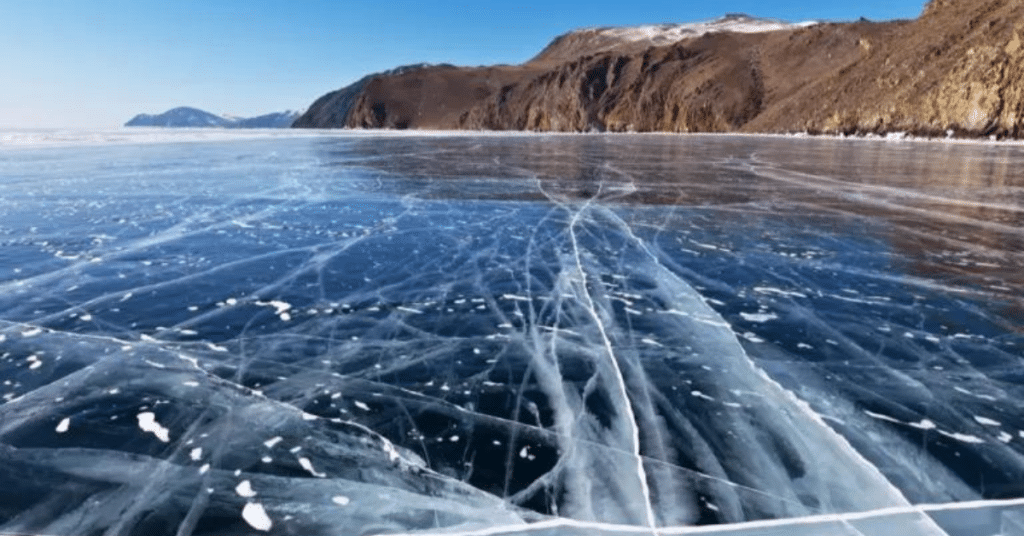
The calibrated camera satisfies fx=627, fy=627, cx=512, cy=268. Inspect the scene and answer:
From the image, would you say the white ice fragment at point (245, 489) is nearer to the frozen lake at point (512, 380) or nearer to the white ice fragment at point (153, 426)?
the frozen lake at point (512, 380)

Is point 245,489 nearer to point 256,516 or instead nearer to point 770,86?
point 256,516

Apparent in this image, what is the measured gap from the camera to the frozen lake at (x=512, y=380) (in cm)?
232

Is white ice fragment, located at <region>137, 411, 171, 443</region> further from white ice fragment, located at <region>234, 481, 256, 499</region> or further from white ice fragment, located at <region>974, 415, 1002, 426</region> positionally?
white ice fragment, located at <region>974, 415, 1002, 426</region>

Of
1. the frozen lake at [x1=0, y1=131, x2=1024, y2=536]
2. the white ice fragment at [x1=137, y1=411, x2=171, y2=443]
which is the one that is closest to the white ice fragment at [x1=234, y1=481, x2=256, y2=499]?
the frozen lake at [x1=0, y1=131, x2=1024, y2=536]

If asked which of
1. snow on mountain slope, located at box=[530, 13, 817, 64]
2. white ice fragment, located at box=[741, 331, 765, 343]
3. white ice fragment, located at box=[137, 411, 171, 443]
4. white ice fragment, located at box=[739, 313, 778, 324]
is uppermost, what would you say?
snow on mountain slope, located at box=[530, 13, 817, 64]

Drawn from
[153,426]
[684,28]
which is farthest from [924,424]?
[684,28]

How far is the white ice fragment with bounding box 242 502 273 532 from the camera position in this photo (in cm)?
221

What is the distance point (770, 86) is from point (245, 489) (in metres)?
79.1

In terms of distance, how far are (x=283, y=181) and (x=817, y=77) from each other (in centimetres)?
6736

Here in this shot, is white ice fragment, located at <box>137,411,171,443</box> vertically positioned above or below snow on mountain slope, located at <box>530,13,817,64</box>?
below

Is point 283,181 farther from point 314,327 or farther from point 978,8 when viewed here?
point 978,8

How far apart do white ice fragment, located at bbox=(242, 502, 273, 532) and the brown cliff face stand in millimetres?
45305

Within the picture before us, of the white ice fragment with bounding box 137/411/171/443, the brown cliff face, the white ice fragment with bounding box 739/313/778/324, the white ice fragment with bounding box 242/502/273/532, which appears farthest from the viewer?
the brown cliff face

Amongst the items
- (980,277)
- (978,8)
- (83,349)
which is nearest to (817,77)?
(978,8)
